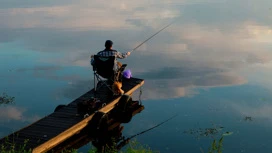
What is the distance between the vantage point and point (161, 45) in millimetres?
21750

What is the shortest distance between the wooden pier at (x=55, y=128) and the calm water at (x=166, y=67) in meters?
0.74

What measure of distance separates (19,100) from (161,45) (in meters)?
9.46

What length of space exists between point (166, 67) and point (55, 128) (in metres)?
7.94

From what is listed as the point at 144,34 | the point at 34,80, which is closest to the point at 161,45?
the point at 144,34

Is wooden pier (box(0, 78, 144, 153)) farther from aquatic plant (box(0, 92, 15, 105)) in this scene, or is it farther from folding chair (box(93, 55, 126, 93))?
aquatic plant (box(0, 92, 15, 105))

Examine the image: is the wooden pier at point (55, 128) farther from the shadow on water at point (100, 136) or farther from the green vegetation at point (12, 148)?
the shadow on water at point (100, 136)

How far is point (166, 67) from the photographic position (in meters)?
17.8

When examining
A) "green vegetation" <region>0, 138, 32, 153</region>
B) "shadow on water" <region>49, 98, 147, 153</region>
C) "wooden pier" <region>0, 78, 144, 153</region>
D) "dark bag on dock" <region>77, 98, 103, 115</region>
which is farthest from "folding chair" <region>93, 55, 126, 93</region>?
"green vegetation" <region>0, 138, 32, 153</region>

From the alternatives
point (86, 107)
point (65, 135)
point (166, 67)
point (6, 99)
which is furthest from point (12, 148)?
point (166, 67)

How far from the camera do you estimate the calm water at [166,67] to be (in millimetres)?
12188

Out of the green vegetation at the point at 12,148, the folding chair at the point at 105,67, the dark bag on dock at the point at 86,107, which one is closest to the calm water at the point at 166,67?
the dark bag on dock at the point at 86,107

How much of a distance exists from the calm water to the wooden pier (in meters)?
0.74

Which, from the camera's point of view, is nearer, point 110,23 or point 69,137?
point 69,137

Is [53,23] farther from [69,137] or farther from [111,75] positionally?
[69,137]
